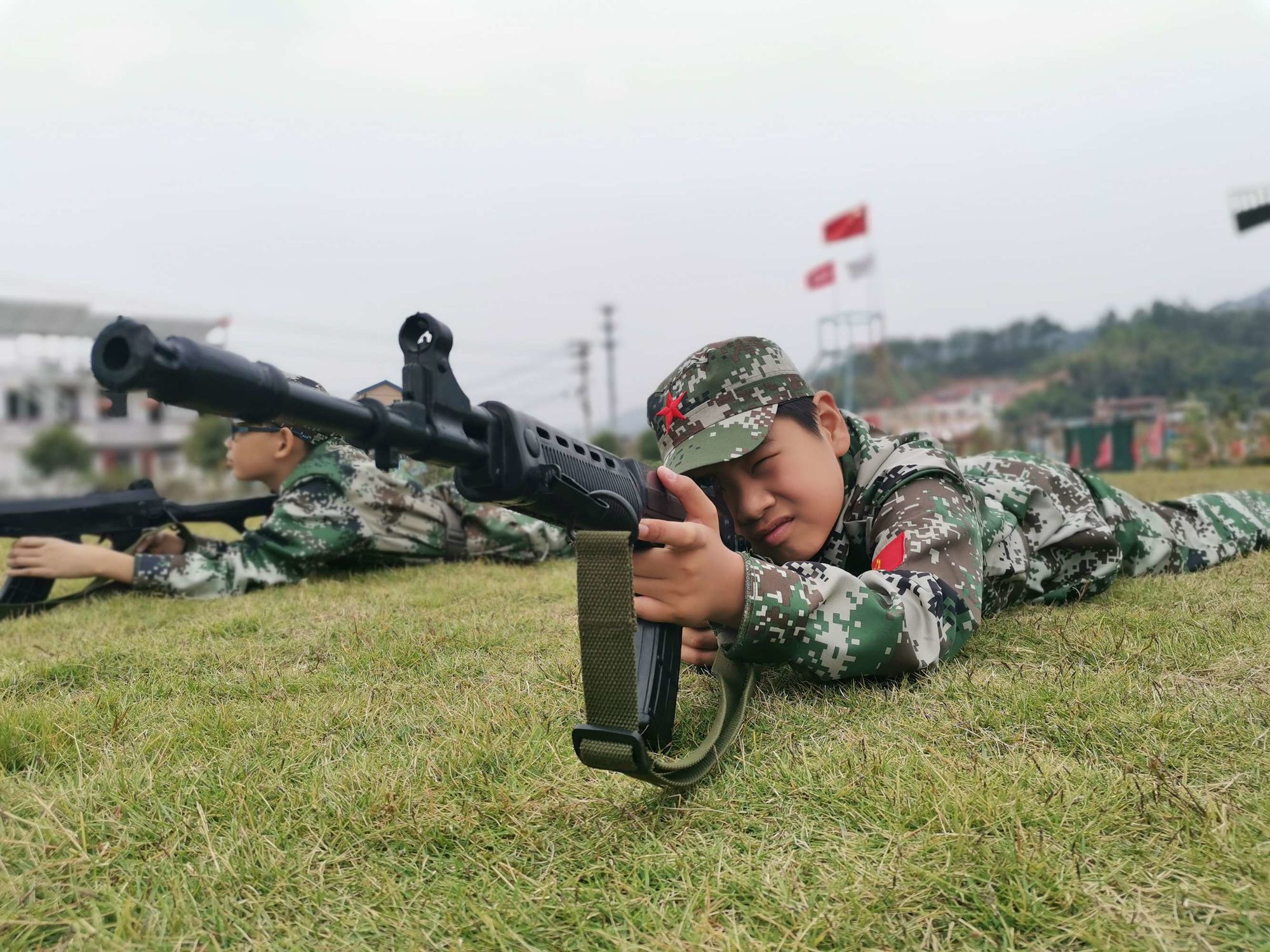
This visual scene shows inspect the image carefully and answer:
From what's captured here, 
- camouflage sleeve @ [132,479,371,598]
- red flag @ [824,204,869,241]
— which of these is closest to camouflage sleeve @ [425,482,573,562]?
camouflage sleeve @ [132,479,371,598]

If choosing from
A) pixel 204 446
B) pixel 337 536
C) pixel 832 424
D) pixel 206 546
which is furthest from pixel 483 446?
pixel 204 446

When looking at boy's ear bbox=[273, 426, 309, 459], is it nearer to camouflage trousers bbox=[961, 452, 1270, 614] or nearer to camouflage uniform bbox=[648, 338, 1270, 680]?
camouflage uniform bbox=[648, 338, 1270, 680]

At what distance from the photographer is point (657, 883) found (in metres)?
1.47

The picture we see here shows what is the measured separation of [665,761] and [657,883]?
0.41 meters

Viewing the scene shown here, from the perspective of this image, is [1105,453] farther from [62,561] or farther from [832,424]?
[62,561]

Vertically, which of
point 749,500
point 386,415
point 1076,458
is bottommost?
point 1076,458

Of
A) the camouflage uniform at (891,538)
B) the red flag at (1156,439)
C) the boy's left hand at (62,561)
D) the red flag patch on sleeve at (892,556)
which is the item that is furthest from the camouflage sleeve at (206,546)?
the red flag at (1156,439)

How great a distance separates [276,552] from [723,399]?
3.32 m

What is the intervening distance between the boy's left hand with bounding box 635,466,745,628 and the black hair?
0.72 meters

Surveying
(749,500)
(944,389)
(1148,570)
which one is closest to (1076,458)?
(1148,570)

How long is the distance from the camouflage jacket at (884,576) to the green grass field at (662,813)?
0.43 ft

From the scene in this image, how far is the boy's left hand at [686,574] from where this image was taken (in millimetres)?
1995

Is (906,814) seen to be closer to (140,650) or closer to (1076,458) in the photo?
(140,650)

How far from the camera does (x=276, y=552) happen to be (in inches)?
199
